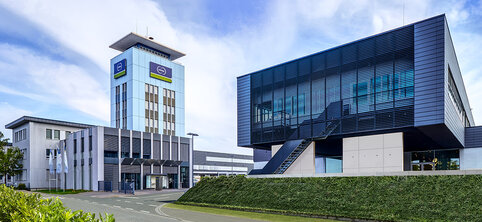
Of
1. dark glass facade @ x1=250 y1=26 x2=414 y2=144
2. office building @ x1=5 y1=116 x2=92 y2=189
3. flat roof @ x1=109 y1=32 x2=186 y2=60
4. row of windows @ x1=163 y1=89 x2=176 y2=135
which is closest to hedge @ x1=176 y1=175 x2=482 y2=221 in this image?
dark glass facade @ x1=250 y1=26 x2=414 y2=144

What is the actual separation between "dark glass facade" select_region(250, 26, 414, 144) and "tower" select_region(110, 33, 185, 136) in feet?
127

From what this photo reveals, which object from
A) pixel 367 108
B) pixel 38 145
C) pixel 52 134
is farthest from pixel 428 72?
pixel 52 134

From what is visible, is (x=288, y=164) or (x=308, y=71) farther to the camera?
(x=308, y=71)

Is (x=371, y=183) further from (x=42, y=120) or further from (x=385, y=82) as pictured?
(x=42, y=120)

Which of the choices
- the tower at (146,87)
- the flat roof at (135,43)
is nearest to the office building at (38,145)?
the tower at (146,87)

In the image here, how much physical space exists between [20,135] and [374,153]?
66671mm

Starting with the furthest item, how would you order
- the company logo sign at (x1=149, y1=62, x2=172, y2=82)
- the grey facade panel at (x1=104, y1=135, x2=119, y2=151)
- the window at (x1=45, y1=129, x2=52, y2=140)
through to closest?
the company logo sign at (x1=149, y1=62, x2=172, y2=82)
the window at (x1=45, y1=129, x2=52, y2=140)
the grey facade panel at (x1=104, y1=135, x2=119, y2=151)

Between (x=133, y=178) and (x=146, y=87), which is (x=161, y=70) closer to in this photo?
(x=146, y=87)

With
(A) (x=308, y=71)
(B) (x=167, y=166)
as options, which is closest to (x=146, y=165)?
(B) (x=167, y=166)

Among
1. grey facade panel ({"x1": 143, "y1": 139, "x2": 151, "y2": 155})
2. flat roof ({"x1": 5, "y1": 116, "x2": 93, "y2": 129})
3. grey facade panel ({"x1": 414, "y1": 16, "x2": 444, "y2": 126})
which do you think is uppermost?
grey facade panel ({"x1": 414, "y1": 16, "x2": 444, "y2": 126})

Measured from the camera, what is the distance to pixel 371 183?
17750mm

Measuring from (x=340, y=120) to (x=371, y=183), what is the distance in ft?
36.0

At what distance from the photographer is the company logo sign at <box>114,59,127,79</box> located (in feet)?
221

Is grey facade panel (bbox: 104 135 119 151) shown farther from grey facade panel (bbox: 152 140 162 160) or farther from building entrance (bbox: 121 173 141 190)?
grey facade panel (bbox: 152 140 162 160)
